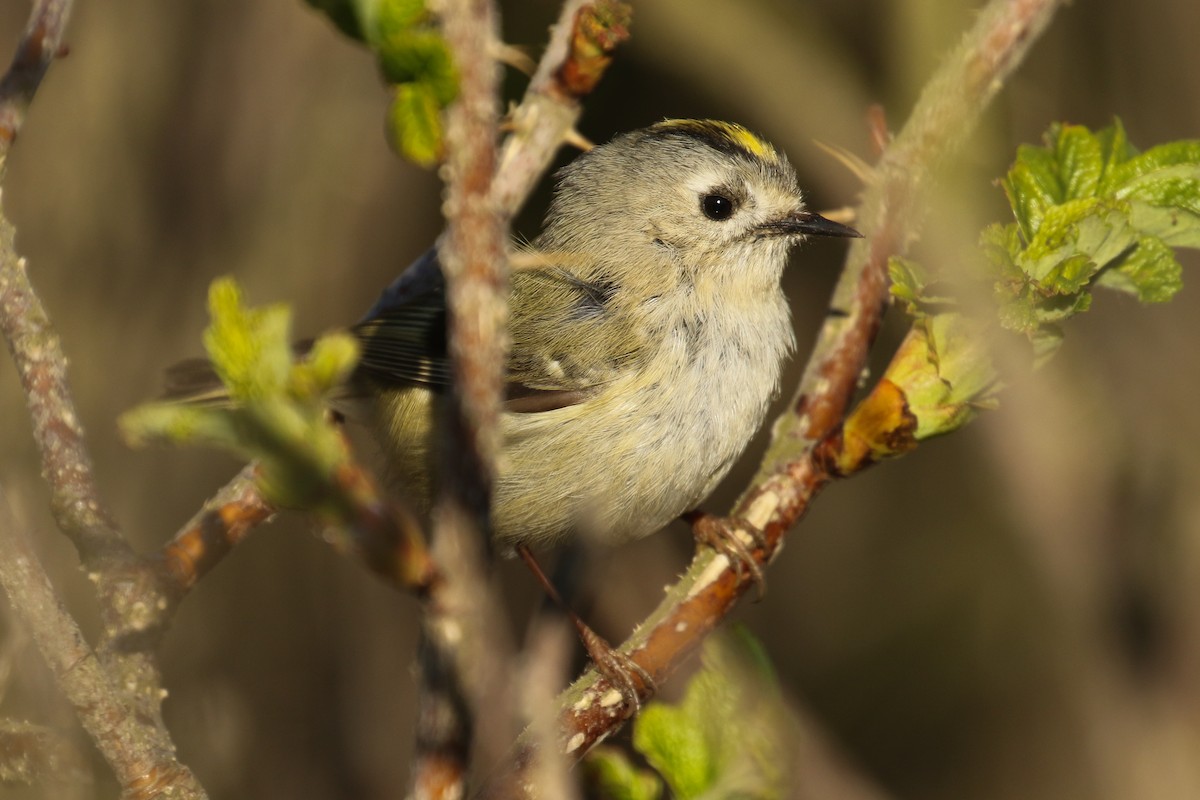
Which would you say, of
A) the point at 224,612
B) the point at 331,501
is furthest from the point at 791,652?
the point at 331,501

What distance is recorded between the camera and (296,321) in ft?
14.5

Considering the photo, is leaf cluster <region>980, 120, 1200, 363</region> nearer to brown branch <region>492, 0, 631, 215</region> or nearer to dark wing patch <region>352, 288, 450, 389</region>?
brown branch <region>492, 0, 631, 215</region>

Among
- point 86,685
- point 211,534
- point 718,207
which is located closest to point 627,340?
point 718,207

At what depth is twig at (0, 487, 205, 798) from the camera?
1179mm

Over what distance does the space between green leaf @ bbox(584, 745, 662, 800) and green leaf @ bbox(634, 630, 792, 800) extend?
0.19ft

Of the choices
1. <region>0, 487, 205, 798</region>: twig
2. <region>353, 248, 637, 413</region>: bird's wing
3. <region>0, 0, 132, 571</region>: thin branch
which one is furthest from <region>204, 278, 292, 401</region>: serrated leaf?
<region>353, 248, 637, 413</region>: bird's wing

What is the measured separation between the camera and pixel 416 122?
3.33 ft

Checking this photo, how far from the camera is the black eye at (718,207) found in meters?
3.03

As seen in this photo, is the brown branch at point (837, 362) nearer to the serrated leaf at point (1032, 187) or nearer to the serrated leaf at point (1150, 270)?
the serrated leaf at point (1032, 187)

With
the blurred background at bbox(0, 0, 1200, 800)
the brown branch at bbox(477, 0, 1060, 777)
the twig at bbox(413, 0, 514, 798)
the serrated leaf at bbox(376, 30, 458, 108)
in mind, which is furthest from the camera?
the blurred background at bbox(0, 0, 1200, 800)

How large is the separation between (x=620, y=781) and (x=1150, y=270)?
1009 mm

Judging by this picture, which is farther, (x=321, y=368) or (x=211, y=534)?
(x=211, y=534)

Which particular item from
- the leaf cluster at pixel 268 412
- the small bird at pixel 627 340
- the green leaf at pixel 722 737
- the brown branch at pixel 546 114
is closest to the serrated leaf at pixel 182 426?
the leaf cluster at pixel 268 412

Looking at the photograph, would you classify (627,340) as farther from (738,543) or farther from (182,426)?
(182,426)
